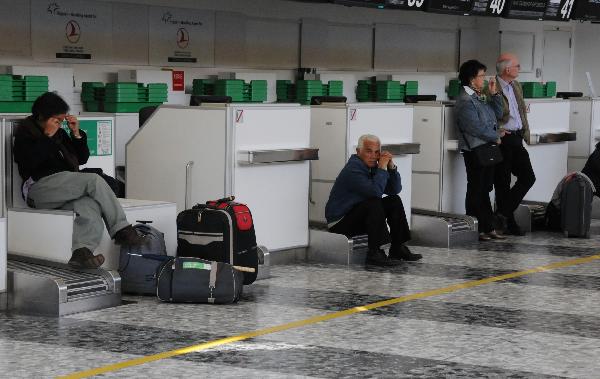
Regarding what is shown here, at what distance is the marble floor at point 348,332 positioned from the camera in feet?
19.9

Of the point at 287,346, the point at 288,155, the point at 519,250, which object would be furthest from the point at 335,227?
the point at 287,346

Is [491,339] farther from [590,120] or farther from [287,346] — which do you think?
[590,120]

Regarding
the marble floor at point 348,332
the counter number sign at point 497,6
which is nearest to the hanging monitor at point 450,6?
the counter number sign at point 497,6

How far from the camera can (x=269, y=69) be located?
50.3ft

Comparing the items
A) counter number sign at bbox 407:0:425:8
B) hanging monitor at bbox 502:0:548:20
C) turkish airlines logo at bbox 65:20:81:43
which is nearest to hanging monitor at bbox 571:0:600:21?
hanging monitor at bbox 502:0:548:20

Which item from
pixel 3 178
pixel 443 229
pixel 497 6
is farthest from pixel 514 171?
pixel 3 178

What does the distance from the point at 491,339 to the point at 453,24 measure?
1239 centimetres

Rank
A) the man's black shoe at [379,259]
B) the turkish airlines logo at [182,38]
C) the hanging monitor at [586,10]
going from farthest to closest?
the hanging monitor at [586,10], the turkish airlines logo at [182,38], the man's black shoe at [379,259]

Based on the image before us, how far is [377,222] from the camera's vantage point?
32.5 ft

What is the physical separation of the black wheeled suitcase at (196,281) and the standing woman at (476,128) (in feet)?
14.3

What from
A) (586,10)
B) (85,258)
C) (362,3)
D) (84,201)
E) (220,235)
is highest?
(586,10)

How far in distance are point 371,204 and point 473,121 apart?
2086 mm

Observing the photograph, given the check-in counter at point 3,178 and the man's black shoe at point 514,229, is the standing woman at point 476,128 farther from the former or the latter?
the check-in counter at point 3,178

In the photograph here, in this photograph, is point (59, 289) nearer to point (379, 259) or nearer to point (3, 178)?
point (3, 178)
